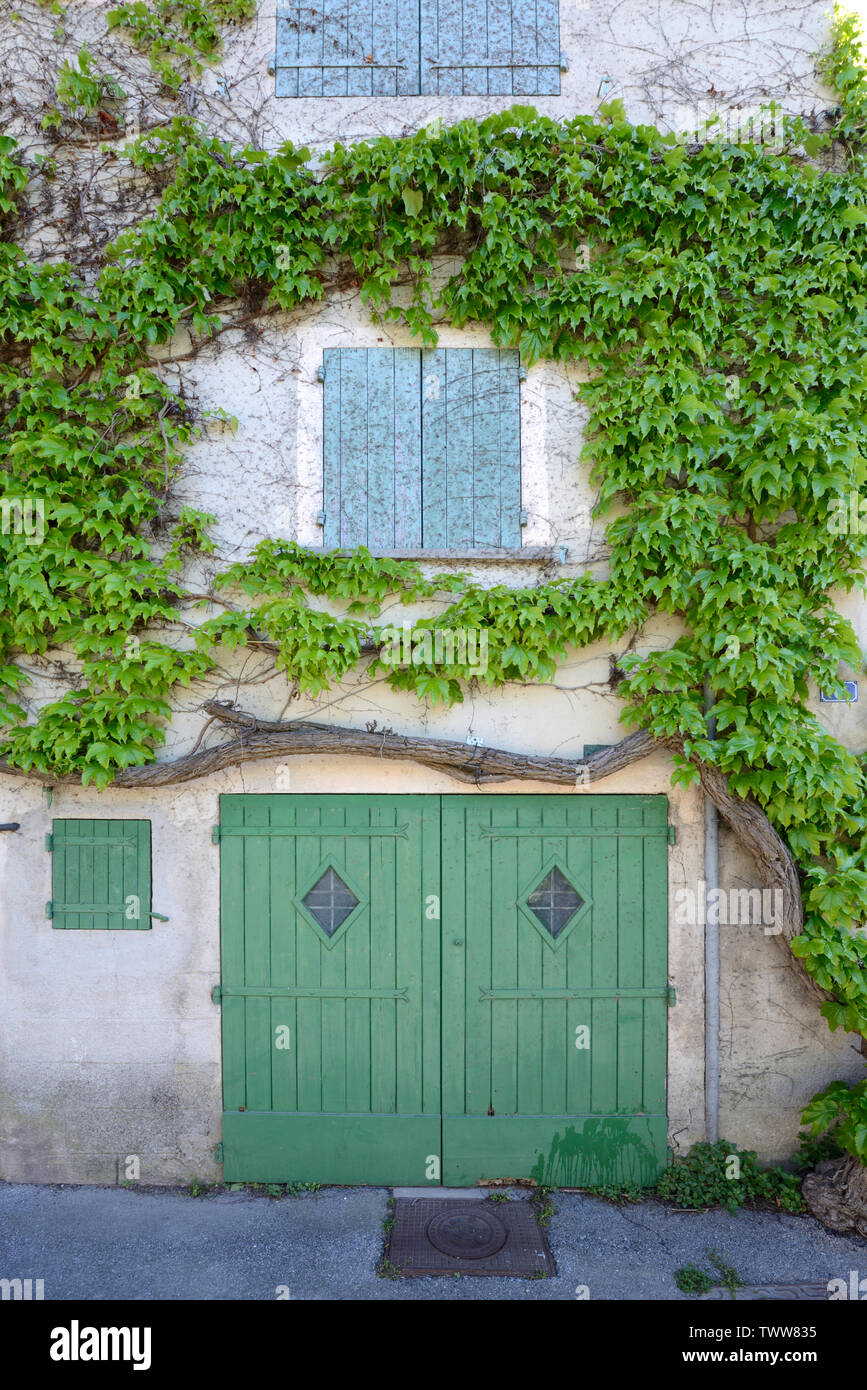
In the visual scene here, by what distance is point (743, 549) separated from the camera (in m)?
4.33

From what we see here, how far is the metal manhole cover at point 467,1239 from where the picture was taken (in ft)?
12.5

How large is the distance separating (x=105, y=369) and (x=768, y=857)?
4.65m

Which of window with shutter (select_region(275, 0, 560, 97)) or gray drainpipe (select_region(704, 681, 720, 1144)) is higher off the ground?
window with shutter (select_region(275, 0, 560, 97))

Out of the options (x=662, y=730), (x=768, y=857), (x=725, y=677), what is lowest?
(x=768, y=857)

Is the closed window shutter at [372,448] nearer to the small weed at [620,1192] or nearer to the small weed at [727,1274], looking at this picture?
the small weed at [620,1192]

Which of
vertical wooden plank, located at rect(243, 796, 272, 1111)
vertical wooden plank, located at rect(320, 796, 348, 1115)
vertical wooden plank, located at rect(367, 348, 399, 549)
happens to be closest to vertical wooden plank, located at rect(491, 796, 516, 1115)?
vertical wooden plank, located at rect(320, 796, 348, 1115)

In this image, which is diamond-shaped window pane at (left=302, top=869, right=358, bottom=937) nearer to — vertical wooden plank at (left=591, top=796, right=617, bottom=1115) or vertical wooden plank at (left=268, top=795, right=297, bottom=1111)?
vertical wooden plank at (left=268, top=795, right=297, bottom=1111)

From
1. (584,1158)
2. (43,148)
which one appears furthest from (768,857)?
(43,148)

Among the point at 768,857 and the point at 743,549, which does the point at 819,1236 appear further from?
the point at 743,549

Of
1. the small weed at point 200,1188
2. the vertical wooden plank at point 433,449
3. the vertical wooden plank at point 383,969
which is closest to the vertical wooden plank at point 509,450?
the vertical wooden plank at point 433,449

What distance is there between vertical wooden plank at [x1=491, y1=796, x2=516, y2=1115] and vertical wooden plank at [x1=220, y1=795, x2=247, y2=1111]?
1.31m

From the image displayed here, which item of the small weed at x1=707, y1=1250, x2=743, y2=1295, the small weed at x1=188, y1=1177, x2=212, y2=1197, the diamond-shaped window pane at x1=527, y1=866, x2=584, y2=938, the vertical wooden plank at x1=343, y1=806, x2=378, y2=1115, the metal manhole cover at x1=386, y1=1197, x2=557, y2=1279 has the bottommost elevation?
the small weed at x1=707, y1=1250, x2=743, y2=1295

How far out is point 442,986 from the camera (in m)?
4.55

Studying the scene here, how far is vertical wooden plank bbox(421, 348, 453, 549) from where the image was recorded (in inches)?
183
